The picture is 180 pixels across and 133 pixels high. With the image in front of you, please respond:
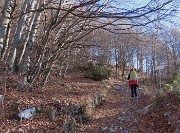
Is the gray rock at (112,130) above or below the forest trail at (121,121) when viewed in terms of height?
below

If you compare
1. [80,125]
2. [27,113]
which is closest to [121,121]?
[80,125]

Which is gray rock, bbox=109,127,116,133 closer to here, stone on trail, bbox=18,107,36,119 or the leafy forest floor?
the leafy forest floor

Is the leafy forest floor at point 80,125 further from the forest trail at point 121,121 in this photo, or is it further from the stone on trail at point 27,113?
the stone on trail at point 27,113

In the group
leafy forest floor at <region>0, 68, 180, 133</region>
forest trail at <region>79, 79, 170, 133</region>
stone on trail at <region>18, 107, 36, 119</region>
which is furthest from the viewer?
forest trail at <region>79, 79, 170, 133</region>

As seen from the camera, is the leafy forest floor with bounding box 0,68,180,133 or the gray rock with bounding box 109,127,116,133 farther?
the gray rock with bounding box 109,127,116,133

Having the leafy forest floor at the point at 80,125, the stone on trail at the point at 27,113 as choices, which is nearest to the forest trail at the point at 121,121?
the leafy forest floor at the point at 80,125

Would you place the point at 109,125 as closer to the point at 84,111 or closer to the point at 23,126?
the point at 84,111

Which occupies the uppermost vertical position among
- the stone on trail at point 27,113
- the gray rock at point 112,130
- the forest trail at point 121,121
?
the stone on trail at point 27,113

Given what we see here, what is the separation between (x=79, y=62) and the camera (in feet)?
79.2

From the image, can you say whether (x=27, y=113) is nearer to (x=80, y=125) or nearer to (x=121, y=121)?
(x=80, y=125)

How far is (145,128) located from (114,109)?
11.4ft

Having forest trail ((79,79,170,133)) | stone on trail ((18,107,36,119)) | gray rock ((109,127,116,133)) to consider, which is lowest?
gray rock ((109,127,116,133))

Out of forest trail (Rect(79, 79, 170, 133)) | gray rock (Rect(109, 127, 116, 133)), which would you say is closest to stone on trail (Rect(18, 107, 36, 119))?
forest trail (Rect(79, 79, 170, 133))

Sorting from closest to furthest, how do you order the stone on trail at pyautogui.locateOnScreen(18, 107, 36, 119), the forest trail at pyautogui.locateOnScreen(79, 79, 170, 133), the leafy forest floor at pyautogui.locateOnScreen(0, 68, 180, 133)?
the leafy forest floor at pyautogui.locateOnScreen(0, 68, 180, 133), the stone on trail at pyautogui.locateOnScreen(18, 107, 36, 119), the forest trail at pyautogui.locateOnScreen(79, 79, 170, 133)
